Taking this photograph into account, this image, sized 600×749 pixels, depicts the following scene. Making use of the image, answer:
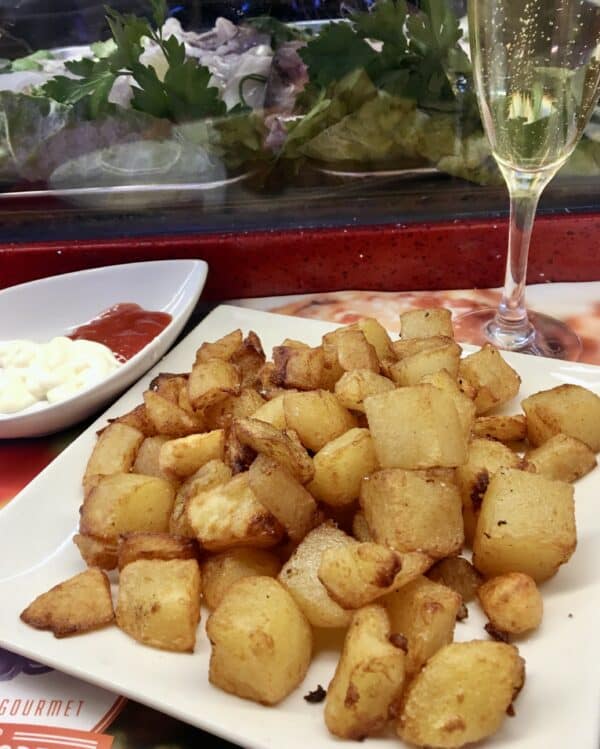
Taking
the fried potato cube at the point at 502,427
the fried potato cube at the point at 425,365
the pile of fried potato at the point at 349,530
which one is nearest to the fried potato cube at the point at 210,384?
the pile of fried potato at the point at 349,530

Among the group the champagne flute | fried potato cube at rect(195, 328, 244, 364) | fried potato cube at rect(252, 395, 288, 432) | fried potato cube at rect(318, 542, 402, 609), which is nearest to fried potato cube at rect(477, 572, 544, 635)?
fried potato cube at rect(318, 542, 402, 609)

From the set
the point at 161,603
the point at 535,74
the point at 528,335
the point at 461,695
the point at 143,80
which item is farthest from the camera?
the point at 143,80

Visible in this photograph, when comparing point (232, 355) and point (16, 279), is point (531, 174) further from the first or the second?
point (16, 279)

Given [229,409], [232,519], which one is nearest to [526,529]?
[232,519]

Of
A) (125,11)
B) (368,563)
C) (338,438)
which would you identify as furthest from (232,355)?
(125,11)

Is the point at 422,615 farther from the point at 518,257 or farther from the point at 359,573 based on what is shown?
the point at 518,257

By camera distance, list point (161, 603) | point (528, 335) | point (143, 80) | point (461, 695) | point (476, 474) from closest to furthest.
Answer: point (461, 695), point (161, 603), point (476, 474), point (528, 335), point (143, 80)

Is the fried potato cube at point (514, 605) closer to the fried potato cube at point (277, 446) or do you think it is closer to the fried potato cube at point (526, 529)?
the fried potato cube at point (526, 529)

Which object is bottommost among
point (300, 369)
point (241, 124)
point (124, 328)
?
point (124, 328)
